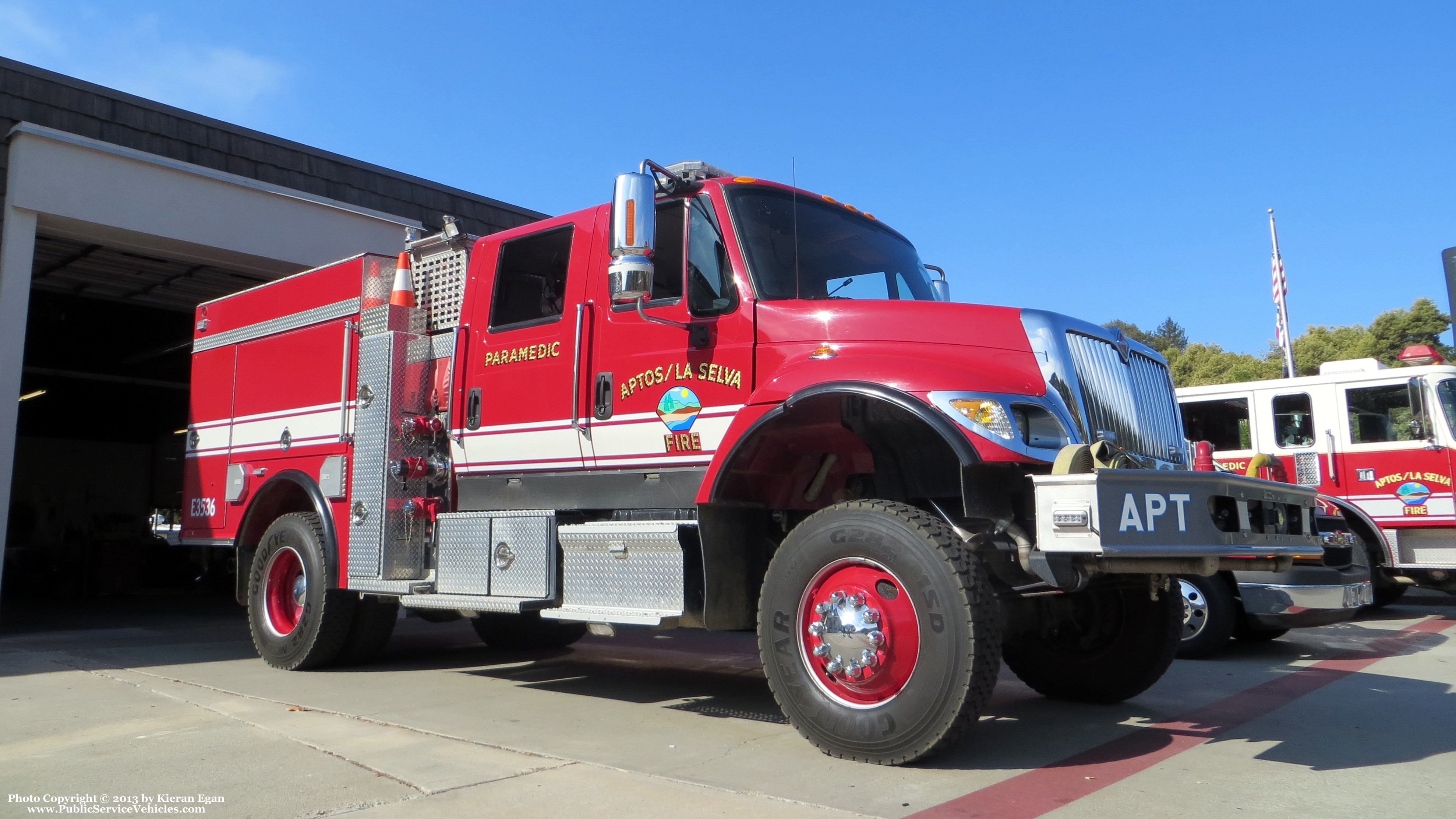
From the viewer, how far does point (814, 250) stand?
5.21 m

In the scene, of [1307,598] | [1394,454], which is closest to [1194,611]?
[1307,598]

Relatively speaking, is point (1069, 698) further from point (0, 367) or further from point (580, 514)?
point (0, 367)

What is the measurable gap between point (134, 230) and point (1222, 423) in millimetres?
11216

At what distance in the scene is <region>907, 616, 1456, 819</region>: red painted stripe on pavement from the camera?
11.3ft

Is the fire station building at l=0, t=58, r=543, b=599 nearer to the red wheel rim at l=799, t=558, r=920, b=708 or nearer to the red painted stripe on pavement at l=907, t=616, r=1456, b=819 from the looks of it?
the red wheel rim at l=799, t=558, r=920, b=708

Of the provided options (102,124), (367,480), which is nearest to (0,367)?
(102,124)

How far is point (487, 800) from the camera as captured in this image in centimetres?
355

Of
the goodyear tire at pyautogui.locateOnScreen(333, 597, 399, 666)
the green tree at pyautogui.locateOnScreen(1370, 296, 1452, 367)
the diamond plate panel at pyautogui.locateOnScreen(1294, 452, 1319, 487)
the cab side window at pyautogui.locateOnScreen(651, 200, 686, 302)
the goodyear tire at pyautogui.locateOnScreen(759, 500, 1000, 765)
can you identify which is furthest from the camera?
the green tree at pyautogui.locateOnScreen(1370, 296, 1452, 367)

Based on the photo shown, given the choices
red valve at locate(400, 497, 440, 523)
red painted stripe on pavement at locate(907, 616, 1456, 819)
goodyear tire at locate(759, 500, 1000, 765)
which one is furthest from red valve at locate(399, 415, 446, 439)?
red painted stripe on pavement at locate(907, 616, 1456, 819)

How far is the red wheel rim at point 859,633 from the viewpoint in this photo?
395cm

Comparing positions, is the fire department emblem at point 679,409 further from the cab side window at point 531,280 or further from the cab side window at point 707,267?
the cab side window at point 531,280

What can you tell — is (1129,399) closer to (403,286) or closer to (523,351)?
(523,351)

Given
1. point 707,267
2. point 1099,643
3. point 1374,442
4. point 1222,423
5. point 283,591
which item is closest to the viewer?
point 707,267

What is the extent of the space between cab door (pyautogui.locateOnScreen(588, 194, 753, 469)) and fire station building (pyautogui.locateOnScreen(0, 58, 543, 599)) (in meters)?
6.26
